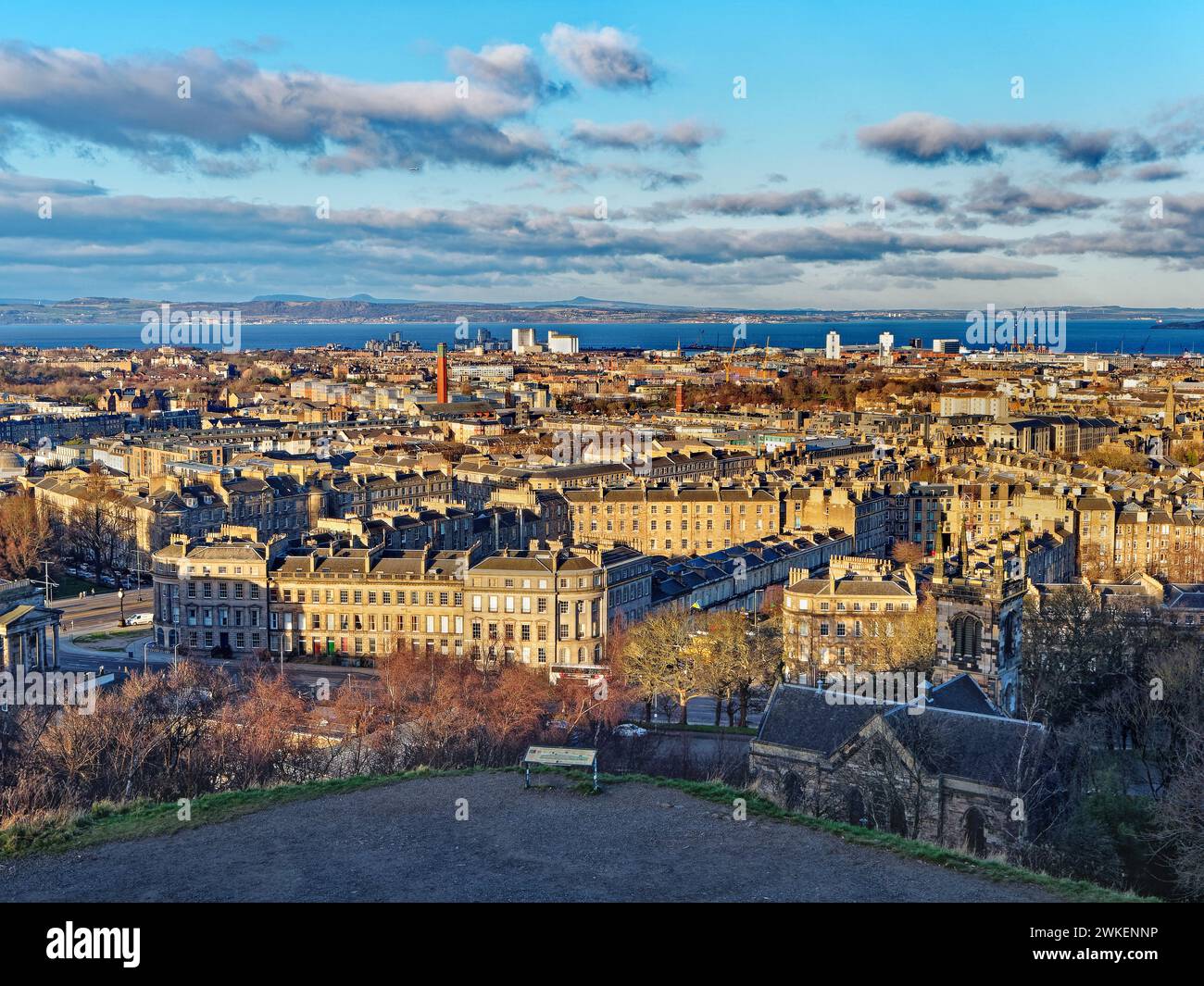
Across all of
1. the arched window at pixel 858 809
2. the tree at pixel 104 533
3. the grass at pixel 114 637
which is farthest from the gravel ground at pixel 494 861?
the tree at pixel 104 533

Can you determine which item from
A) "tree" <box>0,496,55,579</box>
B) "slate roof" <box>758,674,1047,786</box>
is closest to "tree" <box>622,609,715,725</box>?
"slate roof" <box>758,674,1047,786</box>

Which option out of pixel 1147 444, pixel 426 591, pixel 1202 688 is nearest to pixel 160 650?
pixel 426 591

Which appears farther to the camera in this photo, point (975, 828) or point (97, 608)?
point (97, 608)

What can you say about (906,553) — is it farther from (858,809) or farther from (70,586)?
(70,586)

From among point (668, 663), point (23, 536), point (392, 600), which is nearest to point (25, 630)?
point (392, 600)

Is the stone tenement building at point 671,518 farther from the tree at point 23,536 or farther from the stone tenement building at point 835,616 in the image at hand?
the tree at point 23,536
